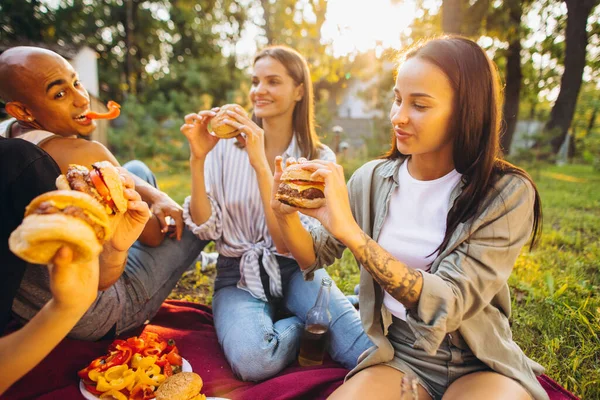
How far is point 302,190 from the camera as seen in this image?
2154 millimetres

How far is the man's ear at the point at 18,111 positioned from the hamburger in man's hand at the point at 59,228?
144cm

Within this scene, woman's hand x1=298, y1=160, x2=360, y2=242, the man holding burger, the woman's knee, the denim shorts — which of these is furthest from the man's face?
the denim shorts

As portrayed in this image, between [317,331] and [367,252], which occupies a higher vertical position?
[367,252]

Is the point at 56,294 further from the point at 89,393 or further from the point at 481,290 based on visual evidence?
the point at 481,290

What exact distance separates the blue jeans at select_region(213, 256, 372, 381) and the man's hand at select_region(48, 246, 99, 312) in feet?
5.19

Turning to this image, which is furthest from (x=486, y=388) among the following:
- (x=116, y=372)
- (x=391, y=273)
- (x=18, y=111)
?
(x=18, y=111)

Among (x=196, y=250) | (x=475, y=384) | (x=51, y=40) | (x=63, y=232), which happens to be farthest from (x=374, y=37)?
(x=51, y=40)

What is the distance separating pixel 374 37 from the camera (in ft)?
21.6

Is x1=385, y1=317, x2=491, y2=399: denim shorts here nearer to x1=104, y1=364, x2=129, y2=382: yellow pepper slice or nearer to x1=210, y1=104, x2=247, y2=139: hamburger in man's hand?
x1=104, y1=364, x2=129, y2=382: yellow pepper slice

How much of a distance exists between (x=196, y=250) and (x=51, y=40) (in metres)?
26.3

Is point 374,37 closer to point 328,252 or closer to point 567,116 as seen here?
point 328,252

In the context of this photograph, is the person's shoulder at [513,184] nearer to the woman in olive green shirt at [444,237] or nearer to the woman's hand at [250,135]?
the woman in olive green shirt at [444,237]

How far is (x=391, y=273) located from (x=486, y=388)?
737 mm

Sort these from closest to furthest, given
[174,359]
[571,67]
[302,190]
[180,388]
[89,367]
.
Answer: [302,190]
[180,388]
[89,367]
[174,359]
[571,67]
